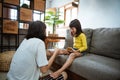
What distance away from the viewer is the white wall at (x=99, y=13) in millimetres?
2343

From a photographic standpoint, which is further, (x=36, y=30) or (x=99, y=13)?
(x=99, y=13)

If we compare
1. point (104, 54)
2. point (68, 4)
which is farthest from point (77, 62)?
point (68, 4)

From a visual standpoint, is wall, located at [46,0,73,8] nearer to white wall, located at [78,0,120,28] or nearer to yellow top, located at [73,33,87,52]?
white wall, located at [78,0,120,28]

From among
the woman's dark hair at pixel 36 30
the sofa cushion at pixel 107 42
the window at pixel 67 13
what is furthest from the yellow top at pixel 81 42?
the window at pixel 67 13

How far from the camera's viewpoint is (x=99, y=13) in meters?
2.74

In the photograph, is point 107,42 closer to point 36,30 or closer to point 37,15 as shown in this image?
point 36,30

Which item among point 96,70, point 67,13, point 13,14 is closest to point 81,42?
point 96,70

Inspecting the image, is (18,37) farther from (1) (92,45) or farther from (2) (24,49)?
(2) (24,49)

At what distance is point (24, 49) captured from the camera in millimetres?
1022

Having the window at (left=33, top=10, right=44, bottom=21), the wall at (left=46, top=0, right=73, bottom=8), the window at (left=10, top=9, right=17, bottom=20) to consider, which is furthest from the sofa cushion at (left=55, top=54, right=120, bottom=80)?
the wall at (left=46, top=0, right=73, bottom=8)

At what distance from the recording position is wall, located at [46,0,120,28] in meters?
2.34

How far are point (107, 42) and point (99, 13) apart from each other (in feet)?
3.00

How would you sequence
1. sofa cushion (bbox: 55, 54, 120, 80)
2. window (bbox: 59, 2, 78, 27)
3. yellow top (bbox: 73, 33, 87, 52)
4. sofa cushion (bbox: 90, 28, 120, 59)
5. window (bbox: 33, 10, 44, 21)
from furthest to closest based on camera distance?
window (bbox: 59, 2, 78, 27), window (bbox: 33, 10, 44, 21), yellow top (bbox: 73, 33, 87, 52), sofa cushion (bbox: 90, 28, 120, 59), sofa cushion (bbox: 55, 54, 120, 80)

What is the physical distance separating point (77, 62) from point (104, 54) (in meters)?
0.60
